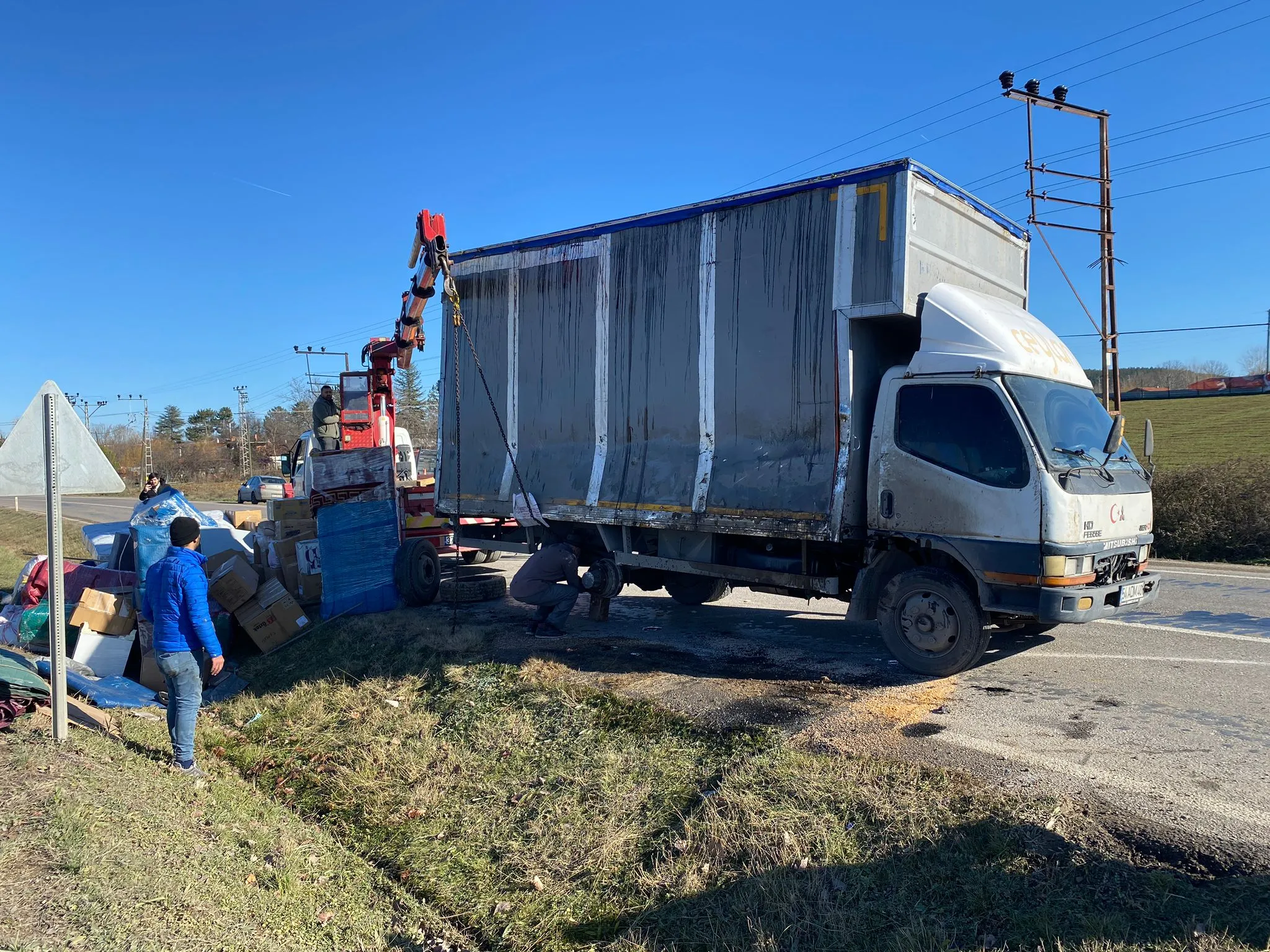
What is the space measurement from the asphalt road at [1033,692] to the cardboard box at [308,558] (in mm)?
2705

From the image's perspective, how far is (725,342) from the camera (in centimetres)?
714

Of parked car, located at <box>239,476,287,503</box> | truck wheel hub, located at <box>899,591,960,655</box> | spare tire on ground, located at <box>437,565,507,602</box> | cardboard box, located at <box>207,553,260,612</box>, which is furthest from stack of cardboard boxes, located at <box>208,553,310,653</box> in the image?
parked car, located at <box>239,476,287,503</box>

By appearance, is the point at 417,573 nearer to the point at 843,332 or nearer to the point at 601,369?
the point at 601,369

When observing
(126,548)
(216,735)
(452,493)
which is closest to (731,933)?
(216,735)

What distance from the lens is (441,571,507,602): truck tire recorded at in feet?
32.9

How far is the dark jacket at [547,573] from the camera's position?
7.98 m

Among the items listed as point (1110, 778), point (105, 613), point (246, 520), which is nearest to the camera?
point (1110, 778)

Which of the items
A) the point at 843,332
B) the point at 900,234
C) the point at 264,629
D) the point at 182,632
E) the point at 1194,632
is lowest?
the point at 264,629

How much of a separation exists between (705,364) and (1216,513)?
11090 millimetres

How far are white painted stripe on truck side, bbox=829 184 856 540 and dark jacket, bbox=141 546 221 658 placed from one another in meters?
4.54

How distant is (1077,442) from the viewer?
6141mm

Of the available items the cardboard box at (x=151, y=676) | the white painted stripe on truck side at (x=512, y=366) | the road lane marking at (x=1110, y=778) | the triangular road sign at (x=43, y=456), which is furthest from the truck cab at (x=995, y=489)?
the cardboard box at (x=151, y=676)

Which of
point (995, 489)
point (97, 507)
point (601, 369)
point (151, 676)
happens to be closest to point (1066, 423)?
point (995, 489)

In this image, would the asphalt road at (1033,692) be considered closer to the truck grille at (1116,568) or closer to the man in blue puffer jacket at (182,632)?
the truck grille at (1116,568)
